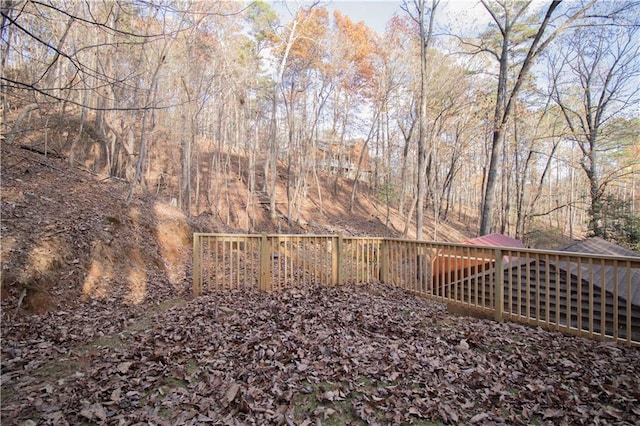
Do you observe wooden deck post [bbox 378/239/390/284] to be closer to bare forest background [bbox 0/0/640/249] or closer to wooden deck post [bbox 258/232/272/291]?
wooden deck post [bbox 258/232/272/291]

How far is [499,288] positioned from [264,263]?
11.9 feet

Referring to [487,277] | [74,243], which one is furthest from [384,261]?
[74,243]

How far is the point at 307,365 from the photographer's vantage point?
291 cm

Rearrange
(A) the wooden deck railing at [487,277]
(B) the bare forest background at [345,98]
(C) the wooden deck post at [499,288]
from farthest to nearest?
(B) the bare forest background at [345,98]
(C) the wooden deck post at [499,288]
(A) the wooden deck railing at [487,277]

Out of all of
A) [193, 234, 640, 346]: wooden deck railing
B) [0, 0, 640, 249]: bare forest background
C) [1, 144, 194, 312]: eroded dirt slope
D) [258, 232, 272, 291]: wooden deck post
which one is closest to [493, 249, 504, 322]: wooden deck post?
[193, 234, 640, 346]: wooden deck railing

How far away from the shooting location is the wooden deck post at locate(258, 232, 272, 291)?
5.32 m

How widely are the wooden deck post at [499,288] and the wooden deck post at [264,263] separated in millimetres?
3546

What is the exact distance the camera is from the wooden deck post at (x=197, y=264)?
499 cm

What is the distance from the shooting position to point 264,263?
5.34 meters

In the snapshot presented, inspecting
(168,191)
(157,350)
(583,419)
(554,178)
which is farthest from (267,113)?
(554,178)

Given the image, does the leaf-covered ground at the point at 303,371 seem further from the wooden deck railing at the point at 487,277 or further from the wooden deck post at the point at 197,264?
the wooden deck post at the point at 197,264

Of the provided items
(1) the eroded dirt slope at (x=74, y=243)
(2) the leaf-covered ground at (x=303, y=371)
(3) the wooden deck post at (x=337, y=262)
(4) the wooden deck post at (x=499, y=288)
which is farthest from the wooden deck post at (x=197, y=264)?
(4) the wooden deck post at (x=499, y=288)

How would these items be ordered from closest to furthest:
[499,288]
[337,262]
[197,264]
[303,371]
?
[303,371] → [499,288] → [197,264] → [337,262]

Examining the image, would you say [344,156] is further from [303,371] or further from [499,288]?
[303,371]
